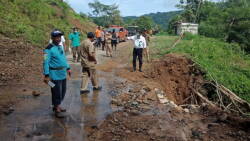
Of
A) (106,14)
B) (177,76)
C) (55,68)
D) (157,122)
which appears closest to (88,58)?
(55,68)

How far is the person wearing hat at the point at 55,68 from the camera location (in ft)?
18.5

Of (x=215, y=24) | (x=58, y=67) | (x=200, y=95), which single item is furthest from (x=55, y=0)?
(x=58, y=67)

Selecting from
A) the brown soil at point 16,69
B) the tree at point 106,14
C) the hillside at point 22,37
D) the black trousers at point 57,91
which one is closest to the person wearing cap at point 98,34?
the hillside at point 22,37

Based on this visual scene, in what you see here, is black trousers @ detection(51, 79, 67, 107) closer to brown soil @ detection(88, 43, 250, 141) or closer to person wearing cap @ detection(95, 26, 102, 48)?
brown soil @ detection(88, 43, 250, 141)

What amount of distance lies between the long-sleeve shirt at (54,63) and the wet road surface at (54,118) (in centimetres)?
98

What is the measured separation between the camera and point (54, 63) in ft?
19.1

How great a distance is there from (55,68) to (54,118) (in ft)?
3.70

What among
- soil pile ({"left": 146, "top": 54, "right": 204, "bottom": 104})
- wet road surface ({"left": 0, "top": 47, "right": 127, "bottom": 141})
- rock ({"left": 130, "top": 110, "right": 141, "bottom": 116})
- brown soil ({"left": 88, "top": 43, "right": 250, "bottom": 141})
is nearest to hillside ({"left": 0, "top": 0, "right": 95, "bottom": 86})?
wet road surface ({"left": 0, "top": 47, "right": 127, "bottom": 141})

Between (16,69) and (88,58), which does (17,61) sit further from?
(88,58)

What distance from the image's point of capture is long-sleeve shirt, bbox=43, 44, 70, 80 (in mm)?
5639

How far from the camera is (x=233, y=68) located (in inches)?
565

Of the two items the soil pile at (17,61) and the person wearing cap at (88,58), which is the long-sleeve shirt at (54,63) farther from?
the soil pile at (17,61)

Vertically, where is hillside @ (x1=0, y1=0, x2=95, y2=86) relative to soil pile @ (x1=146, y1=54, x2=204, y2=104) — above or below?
above

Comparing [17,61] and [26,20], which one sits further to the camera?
[26,20]
